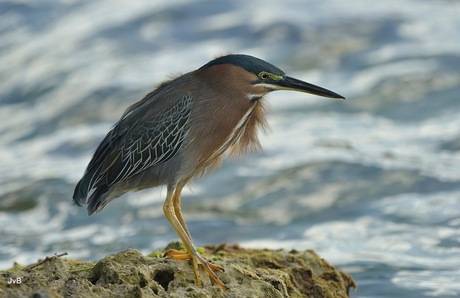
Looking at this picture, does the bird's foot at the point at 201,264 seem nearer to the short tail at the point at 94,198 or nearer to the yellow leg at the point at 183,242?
the yellow leg at the point at 183,242

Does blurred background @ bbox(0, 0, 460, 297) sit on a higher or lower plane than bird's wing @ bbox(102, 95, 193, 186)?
higher

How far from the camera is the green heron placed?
19.0ft

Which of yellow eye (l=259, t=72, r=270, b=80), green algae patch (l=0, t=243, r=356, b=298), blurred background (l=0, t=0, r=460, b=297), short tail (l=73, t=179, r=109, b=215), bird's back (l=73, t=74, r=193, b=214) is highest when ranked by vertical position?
blurred background (l=0, t=0, r=460, b=297)

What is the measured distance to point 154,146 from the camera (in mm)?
5883

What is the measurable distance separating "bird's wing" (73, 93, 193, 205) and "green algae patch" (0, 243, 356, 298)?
0.68m

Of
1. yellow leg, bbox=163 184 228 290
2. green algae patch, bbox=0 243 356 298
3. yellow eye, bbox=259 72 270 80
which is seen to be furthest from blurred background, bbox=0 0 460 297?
yellow eye, bbox=259 72 270 80

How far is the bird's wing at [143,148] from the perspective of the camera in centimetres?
586

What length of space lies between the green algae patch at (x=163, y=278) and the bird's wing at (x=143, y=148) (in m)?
0.68

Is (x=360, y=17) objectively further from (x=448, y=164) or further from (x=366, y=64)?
(x=448, y=164)

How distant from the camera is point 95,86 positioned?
14.3 meters

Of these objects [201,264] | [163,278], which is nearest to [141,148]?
[201,264]

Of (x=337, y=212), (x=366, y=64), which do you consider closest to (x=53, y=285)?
(x=337, y=212)

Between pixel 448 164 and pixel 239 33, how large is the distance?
5.84 m

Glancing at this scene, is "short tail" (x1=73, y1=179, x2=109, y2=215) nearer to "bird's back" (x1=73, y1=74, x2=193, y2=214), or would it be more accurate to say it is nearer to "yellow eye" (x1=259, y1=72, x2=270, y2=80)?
"bird's back" (x1=73, y1=74, x2=193, y2=214)
